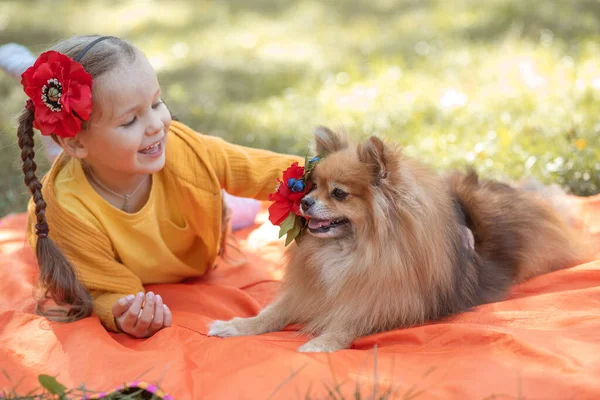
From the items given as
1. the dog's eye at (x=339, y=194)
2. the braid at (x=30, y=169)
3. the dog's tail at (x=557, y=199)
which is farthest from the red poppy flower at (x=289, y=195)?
the dog's tail at (x=557, y=199)

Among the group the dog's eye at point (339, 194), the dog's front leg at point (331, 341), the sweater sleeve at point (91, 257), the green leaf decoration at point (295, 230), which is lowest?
the dog's front leg at point (331, 341)

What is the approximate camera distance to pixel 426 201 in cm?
288

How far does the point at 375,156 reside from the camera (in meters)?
2.77

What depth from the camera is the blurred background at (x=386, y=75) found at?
5.27 meters

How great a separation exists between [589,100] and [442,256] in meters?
3.51

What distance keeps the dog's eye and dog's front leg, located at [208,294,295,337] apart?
1.82 ft

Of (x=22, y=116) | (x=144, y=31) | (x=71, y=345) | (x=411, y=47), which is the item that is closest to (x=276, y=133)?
(x=411, y=47)

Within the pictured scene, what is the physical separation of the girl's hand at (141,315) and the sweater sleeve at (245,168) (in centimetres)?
77

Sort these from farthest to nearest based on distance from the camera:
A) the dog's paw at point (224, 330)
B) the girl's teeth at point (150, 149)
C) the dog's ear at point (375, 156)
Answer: the girl's teeth at point (150, 149)
the dog's paw at point (224, 330)
the dog's ear at point (375, 156)

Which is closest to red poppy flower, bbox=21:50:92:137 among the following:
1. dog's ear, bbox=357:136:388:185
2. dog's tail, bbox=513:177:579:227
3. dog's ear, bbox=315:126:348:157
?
dog's ear, bbox=315:126:348:157

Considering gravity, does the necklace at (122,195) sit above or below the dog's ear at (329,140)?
below

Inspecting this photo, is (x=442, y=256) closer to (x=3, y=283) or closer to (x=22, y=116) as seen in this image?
(x=22, y=116)

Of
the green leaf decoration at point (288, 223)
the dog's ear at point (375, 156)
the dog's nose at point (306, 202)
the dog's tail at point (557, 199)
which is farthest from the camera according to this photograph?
the dog's tail at point (557, 199)

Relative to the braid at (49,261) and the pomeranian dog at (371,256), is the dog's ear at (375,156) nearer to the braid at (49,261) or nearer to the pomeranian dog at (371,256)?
the pomeranian dog at (371,256)
